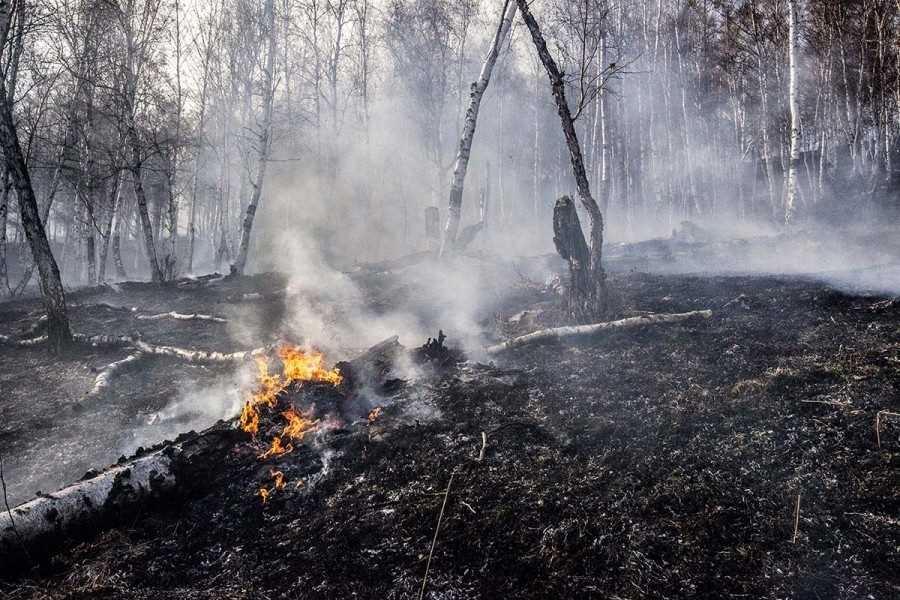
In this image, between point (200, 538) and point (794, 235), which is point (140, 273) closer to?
point (200, 538)

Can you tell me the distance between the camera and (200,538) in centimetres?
336

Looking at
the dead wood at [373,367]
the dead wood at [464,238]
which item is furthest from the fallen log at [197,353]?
the dead wood at [464,238]

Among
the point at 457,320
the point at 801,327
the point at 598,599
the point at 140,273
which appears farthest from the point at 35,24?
the point at 140,273

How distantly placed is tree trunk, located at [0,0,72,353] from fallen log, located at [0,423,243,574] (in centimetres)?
545

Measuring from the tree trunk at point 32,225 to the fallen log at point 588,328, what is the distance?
7.79m

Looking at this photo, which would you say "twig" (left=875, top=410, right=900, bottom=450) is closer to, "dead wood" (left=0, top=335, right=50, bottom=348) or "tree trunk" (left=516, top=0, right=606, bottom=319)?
"tree trunk" (left=516, top=0, right=606, bottom=319)

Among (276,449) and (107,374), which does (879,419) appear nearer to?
(276,449)

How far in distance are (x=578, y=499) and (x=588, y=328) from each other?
408 cm

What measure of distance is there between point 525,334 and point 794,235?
10455mm

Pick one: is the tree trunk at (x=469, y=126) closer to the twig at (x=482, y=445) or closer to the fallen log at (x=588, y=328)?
the fallen log at (x=588, y=328)

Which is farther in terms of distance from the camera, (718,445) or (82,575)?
(718,445)

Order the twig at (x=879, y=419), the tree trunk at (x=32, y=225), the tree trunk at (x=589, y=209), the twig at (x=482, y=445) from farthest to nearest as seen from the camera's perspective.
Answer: the tree trunk at (x=589, y=209) → the tree trunk at (x=32, y=225) → the twig at (x=482, y=445) → the twig at (x=879, y=419)

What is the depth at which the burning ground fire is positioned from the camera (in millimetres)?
4469

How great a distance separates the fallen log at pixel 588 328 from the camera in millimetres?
6852
